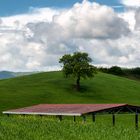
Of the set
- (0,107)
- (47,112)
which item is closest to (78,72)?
(0,107)

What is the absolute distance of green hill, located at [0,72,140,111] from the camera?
110 meters

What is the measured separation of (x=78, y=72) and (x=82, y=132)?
279 feet

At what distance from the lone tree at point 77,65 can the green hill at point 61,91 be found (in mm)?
4774

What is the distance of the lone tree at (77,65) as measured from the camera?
119 meters

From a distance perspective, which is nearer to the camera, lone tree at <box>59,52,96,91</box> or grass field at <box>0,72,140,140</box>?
grass field at <box>0,72,140,140</box>

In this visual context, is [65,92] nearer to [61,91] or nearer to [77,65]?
[61,91]

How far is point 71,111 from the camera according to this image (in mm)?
51812

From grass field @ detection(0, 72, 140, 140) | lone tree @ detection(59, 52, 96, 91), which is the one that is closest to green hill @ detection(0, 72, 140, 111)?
grass field @ detection(0, 72, 140, 140)

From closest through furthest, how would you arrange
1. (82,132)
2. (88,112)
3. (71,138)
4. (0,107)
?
(71,138), (82,132), (88,112), (0,107)

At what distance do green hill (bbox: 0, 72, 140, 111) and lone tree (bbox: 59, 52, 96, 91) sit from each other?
4774 mm

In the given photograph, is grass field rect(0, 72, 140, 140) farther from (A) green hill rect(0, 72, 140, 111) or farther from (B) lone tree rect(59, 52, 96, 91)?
(B) lone tree rect(59, 52, 96, 91)

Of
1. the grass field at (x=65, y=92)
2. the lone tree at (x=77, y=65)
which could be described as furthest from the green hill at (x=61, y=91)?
the lone tree at (x=77, y=65)

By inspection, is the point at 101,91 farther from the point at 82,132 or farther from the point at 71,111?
the point at 82,132

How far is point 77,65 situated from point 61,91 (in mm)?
8238
